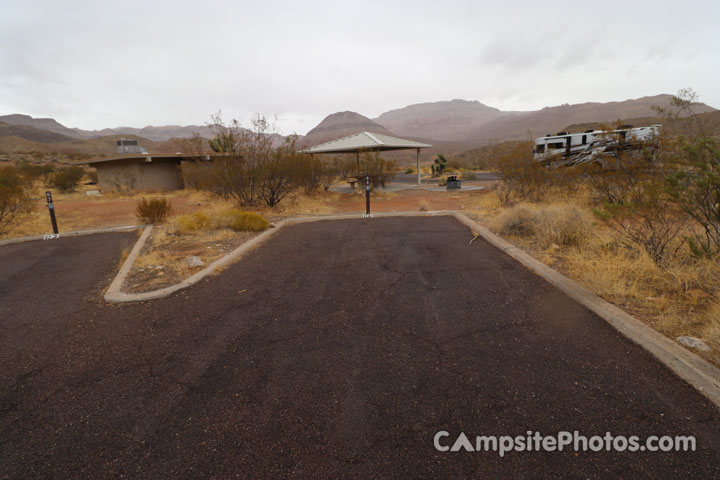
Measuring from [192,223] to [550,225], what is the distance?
7927 millimetres

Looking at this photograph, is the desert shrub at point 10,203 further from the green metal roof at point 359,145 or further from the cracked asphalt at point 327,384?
the green metal roof at point 359,145

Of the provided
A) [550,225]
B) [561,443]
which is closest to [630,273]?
[550,225]

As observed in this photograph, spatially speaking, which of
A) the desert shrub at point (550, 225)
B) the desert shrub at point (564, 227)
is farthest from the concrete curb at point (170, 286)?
the desert shrub at point (564, 227)

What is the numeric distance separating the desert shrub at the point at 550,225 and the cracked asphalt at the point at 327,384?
2011 mm

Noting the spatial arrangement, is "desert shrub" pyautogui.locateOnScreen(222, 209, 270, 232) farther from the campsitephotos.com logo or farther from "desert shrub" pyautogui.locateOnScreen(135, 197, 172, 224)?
the campsitephotos.com logo

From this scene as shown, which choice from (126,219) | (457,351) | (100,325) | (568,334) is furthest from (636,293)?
(126,219)

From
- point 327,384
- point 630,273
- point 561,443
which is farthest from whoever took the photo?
point 630,273

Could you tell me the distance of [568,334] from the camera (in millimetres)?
3420

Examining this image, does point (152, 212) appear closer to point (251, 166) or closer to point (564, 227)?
point (251, 166)

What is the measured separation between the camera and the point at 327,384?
2744 millimetres

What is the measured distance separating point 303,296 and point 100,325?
2238 millimetres

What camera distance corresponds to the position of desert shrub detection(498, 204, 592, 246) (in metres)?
6.55

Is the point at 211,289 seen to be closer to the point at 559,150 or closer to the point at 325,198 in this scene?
the point at 325,198

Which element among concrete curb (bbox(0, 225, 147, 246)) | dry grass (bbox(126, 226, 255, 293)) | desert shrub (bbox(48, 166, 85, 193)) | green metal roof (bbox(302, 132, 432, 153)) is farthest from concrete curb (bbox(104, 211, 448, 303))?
desert shrub (bbox(48, 166, 85, 193))
